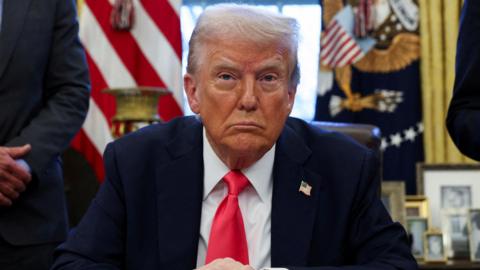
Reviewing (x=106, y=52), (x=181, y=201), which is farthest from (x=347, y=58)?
(x=181, y=201)

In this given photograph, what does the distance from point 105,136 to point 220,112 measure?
11.8ft

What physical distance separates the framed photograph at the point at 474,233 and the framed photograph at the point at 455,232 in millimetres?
83

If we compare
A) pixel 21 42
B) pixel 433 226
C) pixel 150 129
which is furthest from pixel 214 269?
pixel 433 226

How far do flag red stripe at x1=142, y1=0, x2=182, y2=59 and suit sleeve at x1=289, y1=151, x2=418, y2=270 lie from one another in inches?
136

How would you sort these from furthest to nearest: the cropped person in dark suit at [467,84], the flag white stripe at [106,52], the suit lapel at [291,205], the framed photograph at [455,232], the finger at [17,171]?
1. the flag white stripe at [106,52]
2. the framed photograph at [455,232]
3. the finger at [17,171]
4. the cropped person in dark suit at [467,84]
5. the suit lapel at [291,205]

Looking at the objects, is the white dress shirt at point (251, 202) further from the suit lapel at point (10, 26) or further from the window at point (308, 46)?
the window at point (308, 46)

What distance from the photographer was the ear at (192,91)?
6.94 ft

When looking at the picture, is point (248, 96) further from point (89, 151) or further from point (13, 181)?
point (89, 151)

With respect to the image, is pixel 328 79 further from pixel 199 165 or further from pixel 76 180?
pixel 199 165

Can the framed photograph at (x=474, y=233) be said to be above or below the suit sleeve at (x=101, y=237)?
below

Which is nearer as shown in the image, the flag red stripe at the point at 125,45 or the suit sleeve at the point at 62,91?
the suit sleeve at the point at 62,91

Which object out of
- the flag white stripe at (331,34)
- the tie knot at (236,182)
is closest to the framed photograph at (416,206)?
the flag white stripe at (331,34)

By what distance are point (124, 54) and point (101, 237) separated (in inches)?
140

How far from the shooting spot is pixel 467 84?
7.80 ft
